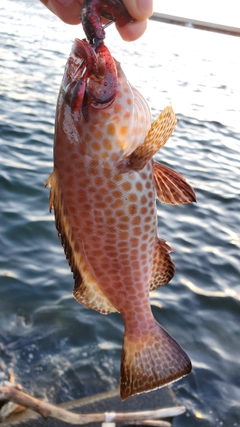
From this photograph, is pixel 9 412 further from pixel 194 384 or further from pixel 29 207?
pixel 29 207

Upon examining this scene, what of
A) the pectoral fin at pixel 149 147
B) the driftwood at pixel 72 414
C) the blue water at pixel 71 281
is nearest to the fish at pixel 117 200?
the pectoral fin at pixel 149 147

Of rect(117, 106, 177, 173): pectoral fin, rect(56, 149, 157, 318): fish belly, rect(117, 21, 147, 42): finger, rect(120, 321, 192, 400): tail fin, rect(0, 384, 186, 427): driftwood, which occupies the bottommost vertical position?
rect(0, 384, 186, 427): driftwood

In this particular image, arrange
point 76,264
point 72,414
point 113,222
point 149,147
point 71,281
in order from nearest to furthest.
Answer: point 149,147 < point 113,222 < point 76,264 < point 72,414 < point 71,281

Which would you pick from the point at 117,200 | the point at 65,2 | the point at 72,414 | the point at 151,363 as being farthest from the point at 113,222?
the point at 72,414

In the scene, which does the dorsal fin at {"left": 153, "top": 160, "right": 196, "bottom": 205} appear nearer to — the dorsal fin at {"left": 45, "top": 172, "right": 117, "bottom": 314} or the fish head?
the fish head

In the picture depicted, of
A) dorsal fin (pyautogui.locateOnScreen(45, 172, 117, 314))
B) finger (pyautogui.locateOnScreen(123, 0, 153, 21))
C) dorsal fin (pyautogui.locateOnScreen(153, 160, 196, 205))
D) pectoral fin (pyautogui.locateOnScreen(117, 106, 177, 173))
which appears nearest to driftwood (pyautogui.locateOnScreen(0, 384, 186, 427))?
dorsal fin (pyautogui.locateOnScreen(45, 172, 117, 314))

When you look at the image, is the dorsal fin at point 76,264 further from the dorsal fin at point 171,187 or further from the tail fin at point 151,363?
the dorsal fin at point 171,187

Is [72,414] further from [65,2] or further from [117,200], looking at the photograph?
[65,2]
